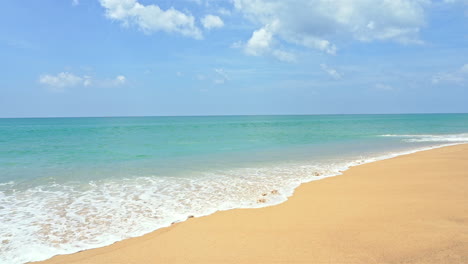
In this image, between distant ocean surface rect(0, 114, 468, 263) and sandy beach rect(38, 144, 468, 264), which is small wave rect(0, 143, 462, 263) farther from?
sandy beach rect(38, 144, 468, 264)

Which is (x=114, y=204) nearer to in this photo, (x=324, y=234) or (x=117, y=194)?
(x=117, y=194)

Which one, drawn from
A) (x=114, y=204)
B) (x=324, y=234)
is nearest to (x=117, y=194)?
(x=114, y=204)

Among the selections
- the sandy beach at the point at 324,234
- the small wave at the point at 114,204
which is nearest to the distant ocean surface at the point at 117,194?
the small wave at the point at 114,204

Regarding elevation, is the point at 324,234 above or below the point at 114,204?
above

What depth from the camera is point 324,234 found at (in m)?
5.04

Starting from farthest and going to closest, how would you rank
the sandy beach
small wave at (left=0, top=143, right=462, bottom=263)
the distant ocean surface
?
the distant ocean surface < small wave at (left=0, top=143, right=462, bottom=263) < the sandy beach

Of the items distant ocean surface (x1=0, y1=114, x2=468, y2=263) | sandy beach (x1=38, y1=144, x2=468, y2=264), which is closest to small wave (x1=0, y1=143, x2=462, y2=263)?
distant ocean surface (x1=0, y1=114, x2=468, y2=263)

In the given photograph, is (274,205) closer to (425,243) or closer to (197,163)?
(425,243)

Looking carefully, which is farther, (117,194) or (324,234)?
(117,194)

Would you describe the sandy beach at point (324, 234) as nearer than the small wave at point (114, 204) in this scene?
Yes

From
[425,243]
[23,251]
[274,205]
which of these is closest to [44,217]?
[23,251]

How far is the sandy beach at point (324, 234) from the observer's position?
428 cm

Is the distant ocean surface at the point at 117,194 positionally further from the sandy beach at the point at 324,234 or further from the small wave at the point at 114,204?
the sandy beach at the point at 324,234

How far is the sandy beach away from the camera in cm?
428
